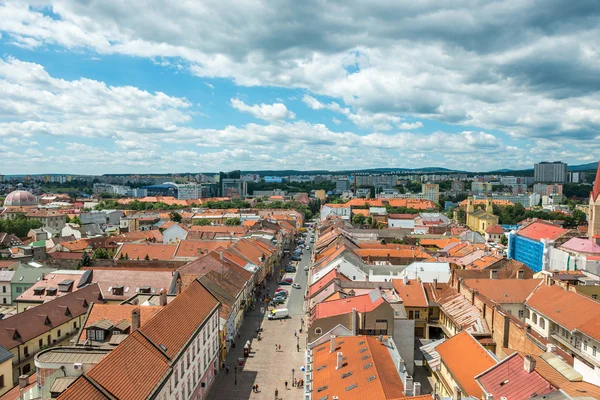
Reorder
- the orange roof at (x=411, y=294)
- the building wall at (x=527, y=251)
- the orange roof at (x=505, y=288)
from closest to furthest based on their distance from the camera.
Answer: the orange roof at (x=505, y=288)
the orange roof at (x=411, y=294)
the building wall at (x=527, y=251)

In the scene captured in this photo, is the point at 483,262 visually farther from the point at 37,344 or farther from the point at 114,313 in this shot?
the point at 37,344

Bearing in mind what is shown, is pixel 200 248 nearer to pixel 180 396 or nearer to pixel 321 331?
pixel 321 331

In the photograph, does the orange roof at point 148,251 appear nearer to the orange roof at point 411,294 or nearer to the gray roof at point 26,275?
the gray roof at point 26,275

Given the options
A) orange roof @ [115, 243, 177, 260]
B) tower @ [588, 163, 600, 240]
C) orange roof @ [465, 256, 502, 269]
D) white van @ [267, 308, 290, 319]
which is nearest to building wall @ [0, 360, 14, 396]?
white van @ [267, 308, 290, 319]

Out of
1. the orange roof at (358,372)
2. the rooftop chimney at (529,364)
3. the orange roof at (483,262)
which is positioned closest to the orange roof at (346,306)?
the orange roof at (358,372)

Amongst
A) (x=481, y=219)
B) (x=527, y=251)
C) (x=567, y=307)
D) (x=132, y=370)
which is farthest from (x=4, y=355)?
(x=481, y=219)

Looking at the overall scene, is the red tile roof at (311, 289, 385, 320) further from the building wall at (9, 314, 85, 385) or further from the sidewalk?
the building wall at (9, 314, 85, 385)
